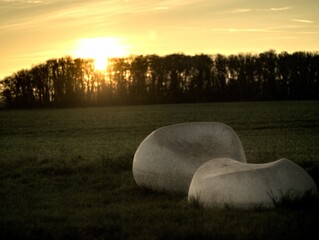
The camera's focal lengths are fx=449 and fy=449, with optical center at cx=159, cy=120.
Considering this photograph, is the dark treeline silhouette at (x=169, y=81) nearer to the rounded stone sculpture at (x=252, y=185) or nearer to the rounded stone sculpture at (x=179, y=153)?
the rounded stone sculpture at (x=179, y=153)

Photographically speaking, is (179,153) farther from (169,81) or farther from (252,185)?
(169,81)

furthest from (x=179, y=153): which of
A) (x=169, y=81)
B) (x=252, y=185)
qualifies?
(x=169, y=81)

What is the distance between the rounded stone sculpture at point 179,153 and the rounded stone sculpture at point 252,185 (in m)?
1.46

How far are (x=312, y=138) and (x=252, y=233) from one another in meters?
17.5

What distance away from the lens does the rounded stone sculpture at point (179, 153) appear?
31.6 feet

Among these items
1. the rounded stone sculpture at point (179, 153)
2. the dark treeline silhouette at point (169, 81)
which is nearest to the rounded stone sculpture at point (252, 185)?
the rounded stone sculpture at point (179, 153)

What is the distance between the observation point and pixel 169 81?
87938mm

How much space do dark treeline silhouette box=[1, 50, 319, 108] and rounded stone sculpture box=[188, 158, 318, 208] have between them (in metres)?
77.0

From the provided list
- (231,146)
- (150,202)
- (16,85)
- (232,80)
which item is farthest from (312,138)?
(16,85)

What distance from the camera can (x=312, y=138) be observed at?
22.4 m

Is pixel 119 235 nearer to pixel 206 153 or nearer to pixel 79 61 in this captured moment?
pixel 206 153

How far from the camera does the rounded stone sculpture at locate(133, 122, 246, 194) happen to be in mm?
9617

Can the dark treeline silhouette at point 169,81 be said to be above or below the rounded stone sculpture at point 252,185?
above

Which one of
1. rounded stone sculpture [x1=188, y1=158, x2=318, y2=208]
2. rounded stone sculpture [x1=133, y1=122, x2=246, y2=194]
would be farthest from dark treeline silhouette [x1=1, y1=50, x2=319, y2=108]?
rounded stone sculpture [x1=188, y1=158, x2=318, y2=208]
